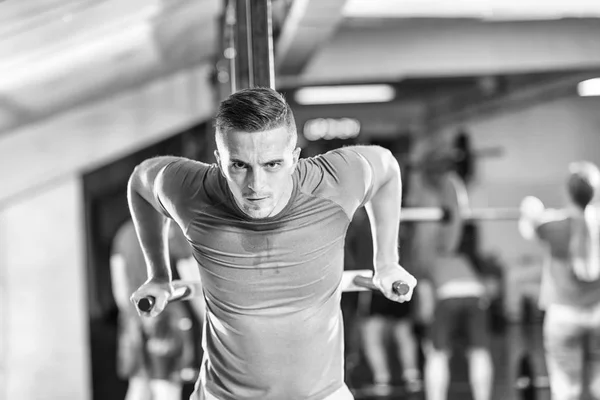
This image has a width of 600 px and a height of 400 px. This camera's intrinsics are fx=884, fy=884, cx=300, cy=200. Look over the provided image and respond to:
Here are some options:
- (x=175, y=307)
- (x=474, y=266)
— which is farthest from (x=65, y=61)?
(x=474, y=266)

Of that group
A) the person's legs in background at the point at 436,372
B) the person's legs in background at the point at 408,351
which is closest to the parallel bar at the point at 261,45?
the person's legs in background at the point at 436,372

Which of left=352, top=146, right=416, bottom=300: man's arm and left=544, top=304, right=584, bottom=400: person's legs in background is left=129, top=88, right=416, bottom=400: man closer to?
left=352, top=146, right=416, bottom=300: man's arm

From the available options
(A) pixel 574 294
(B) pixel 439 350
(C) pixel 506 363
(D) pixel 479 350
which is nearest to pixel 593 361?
(A) pixel 574 294

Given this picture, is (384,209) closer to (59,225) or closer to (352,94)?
(352,94)

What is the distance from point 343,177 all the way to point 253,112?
219 mm

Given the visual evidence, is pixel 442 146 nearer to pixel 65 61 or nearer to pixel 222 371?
pixel 65 61

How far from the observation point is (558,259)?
10.6 ft

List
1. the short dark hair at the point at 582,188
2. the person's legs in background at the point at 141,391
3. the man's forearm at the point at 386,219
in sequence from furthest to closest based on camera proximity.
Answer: the person's legs in background at the point at 141,391, the short dark hair at the point at 582,188, the man's forearm at the point at 386,219

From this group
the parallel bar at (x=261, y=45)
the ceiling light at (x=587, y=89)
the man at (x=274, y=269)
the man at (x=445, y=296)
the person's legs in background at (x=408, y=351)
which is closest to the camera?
the man at (x=274, y=269)

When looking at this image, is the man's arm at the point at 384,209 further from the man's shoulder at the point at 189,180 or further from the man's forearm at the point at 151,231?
the man's forearm at the point at 151,231

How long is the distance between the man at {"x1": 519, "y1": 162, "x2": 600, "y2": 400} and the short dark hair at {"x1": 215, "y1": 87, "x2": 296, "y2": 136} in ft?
7.31

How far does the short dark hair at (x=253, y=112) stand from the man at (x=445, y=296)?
2866 millimetres

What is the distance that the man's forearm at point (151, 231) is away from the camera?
142 cm

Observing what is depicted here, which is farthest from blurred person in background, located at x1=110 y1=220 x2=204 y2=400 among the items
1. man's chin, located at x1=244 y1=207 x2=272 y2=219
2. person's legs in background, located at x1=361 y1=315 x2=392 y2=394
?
man's chin, located at x1=244 y1=207 x2=272 y2=219
